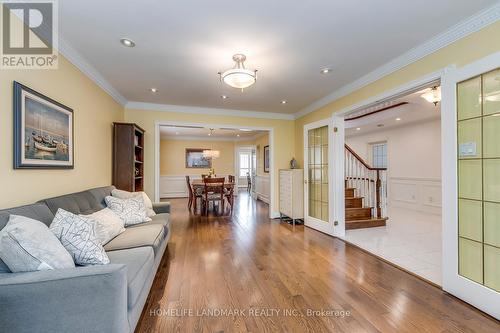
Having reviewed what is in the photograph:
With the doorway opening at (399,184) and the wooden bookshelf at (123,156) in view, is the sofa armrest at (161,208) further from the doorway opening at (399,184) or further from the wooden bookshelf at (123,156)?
the doorway opening at (399,184)

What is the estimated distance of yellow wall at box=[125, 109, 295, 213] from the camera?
431 centimetres

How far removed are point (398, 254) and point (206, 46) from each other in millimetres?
3516

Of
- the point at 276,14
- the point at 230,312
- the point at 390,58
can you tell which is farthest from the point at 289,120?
the point at 230,312

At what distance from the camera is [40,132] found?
1989mm

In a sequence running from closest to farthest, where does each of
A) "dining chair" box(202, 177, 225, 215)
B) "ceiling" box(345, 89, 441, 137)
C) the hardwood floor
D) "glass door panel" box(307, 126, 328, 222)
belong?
the hardwood floor
"glass door panel" box(307, 126, 328, 222)
"ceiling" box(345, 89, 441, 137)
"dining chair" box(202, 177, 225, 215)

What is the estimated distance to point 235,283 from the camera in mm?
2199

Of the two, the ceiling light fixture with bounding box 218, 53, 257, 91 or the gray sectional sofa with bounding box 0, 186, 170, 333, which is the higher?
the ceiling light fixture with bounding box 218, 53, 257, 91

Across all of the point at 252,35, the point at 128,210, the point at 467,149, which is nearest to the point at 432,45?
the point at 467,149

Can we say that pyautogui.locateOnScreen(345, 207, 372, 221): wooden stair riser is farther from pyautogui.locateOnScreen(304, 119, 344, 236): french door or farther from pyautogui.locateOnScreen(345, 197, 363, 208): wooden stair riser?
pyautogui.locateOnScreen(304, 119, 344, 236): french door

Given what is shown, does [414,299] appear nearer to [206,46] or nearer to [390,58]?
[390,58]

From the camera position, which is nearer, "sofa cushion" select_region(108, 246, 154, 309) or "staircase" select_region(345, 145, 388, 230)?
"sofa cushion" select_region(108, 246, 154, 309)

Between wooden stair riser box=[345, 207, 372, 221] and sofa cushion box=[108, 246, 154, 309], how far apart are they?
147 inches

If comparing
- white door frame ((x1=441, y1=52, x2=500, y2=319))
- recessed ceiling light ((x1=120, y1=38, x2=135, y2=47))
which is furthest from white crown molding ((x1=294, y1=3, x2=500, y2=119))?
recessed ceiling light ((x1=120, y1=38, x2=135, y2=47))

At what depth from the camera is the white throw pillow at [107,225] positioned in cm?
195
